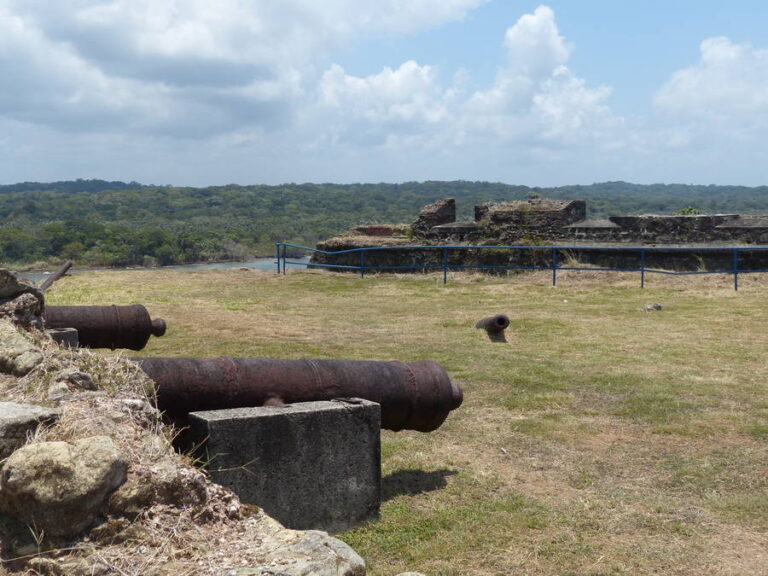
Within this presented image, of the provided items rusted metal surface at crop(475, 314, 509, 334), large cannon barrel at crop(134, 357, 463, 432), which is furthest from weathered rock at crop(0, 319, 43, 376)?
rusted metal surface at crop(475, 314, 509, 334)

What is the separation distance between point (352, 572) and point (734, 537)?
2.42 metres

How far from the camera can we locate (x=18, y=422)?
2996mm

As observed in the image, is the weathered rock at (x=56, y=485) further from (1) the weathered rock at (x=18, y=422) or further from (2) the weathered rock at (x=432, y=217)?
(2) the weathered rock at (x=432, y=217)

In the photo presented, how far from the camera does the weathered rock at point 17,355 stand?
3.95 m

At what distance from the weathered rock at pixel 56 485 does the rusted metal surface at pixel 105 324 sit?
4665mm

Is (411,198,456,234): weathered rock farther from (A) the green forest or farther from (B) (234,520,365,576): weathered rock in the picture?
(B) (234,520,365,576): weathered rock

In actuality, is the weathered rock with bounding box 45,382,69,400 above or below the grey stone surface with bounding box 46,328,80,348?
above

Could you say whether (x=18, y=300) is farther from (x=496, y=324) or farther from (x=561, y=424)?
(x=496, y=324)

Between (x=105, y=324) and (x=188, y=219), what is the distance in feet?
288

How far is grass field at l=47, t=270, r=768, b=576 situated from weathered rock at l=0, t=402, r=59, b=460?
1821 mm

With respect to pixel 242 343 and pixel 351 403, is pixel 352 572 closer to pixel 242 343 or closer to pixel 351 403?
pixel 351 403

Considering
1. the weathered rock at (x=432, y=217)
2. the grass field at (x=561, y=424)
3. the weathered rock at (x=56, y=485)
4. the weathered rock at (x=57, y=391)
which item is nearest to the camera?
the weathered rock at (x=56, y=485)

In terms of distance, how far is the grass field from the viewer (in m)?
4.29

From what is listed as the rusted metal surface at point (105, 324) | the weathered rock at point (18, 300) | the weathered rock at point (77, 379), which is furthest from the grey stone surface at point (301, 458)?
the rusted metal surface at point (105, 324)
